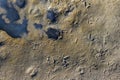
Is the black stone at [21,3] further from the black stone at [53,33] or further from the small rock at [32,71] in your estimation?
the small rock at [32,71]

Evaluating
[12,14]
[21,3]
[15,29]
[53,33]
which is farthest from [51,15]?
[12,14]

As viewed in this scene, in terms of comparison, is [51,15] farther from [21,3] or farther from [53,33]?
[21,3]

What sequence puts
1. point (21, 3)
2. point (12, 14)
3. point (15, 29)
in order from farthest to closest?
point (12, 14), point (15, 29), point (21, 3)

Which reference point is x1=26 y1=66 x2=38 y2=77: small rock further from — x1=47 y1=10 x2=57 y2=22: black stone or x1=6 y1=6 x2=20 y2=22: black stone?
x1=6 y1=6 x2=20 y2=22: black stone

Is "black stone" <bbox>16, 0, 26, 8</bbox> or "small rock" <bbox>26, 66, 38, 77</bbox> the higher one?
"black stone" <bbox>16, 0, 26, 8</bbox>

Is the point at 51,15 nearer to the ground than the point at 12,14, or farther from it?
farther from it

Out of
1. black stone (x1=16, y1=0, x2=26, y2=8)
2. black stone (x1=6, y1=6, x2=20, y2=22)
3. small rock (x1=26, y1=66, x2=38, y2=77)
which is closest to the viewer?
small rock (x1=26, y1=66, x2=38, y2=77)

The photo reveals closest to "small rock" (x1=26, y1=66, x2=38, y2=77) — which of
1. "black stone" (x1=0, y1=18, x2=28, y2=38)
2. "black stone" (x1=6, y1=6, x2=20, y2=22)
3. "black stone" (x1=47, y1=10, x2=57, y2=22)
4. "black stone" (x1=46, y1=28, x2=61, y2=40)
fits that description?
"black stone" (x1=46, y1=28, x2=61, y2=40)

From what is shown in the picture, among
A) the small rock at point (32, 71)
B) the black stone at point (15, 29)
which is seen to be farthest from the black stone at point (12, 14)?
the small rock at point (32, 71)

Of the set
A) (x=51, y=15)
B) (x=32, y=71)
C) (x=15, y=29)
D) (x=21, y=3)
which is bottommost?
(x=32, y=71)
